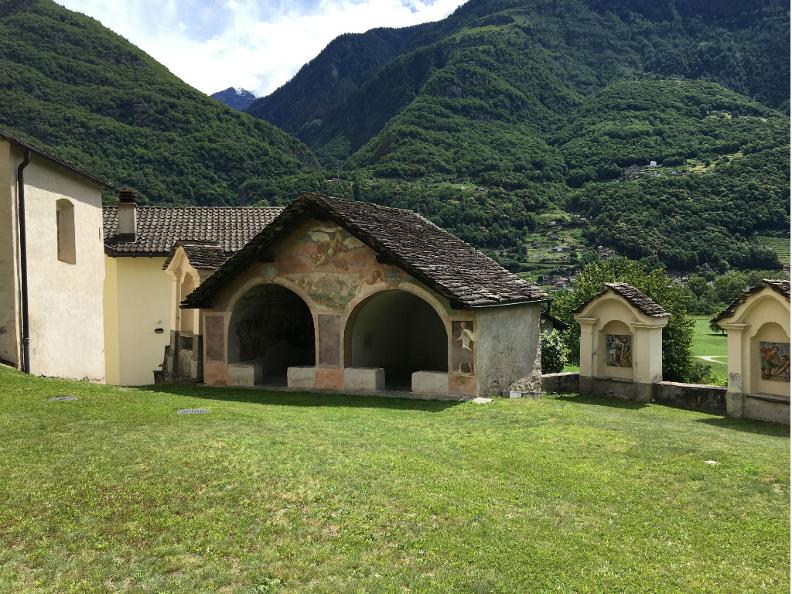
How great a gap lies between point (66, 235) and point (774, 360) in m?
17.6

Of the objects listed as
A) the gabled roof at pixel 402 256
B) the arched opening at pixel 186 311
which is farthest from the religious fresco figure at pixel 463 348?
the arched opening at pixel 186 311

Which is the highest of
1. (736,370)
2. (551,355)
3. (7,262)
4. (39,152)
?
(39,152)

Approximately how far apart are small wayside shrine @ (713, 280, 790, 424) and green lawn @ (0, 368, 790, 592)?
4.44 metres

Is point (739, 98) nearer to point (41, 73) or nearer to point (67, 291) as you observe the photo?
point (41, 73)

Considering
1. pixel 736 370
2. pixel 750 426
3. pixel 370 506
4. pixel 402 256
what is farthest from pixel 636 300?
pixel 370 506

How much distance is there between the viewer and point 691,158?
106062mm

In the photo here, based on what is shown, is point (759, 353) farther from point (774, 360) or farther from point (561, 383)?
point (561, 383)

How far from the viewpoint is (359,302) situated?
16.7 m

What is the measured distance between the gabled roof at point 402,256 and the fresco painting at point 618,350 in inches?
85.2

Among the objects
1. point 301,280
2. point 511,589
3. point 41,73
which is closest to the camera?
point 511,589

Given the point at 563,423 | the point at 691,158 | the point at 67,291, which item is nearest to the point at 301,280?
the point at 67,291

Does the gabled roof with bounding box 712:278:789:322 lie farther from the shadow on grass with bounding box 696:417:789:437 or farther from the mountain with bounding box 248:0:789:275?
the mountain with bounding box 248:0:789:275

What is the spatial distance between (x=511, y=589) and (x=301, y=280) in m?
12.5

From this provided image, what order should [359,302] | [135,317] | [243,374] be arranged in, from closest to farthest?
[359,302] < [243,374] < [135,317]
